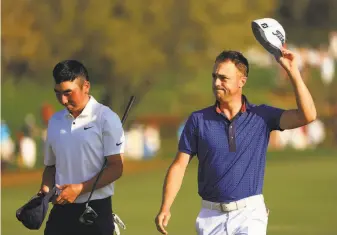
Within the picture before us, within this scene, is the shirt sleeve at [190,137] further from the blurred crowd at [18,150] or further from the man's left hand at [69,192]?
the blurred crowd at [18,150]

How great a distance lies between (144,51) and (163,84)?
37.4ft

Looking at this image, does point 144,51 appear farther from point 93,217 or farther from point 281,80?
point 93,217

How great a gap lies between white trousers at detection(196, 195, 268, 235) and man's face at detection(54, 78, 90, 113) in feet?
4.31

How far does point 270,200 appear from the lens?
25.5 m

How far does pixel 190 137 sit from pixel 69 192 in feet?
3.23

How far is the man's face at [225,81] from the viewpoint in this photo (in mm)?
8664

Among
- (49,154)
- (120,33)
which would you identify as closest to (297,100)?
(49,154)

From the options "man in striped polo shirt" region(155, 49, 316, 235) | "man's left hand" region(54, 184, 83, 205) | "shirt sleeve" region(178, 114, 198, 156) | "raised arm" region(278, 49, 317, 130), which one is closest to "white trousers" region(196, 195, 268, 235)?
"man in striped polo shirt" region(155, 49, 316, 235)

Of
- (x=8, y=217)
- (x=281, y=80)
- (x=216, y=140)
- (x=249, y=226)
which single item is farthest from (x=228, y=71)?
(x=281, y=80)

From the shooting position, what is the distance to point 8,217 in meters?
22.2

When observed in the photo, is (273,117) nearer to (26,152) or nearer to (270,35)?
(270,35)

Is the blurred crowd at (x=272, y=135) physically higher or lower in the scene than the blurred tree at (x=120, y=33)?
lower

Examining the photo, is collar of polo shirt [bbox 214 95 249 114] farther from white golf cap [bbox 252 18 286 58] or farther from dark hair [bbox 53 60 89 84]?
dark hair [bbox 53 60 89 84]

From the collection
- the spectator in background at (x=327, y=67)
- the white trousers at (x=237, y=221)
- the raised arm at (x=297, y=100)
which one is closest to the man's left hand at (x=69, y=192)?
the white trousers at (x=237, y=221)
